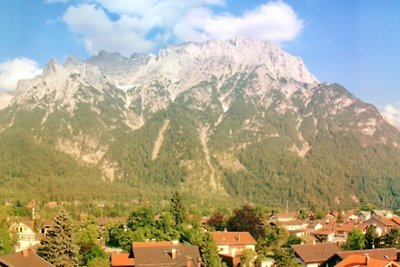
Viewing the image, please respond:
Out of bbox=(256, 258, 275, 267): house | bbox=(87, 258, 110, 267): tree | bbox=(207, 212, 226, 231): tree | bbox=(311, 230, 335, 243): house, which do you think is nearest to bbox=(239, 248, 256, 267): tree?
bbox=(256, 258, 275, 267): house

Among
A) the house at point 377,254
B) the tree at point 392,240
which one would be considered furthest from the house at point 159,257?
the tree at point 392,240

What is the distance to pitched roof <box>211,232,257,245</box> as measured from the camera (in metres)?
78.1

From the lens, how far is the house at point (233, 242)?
7688cm

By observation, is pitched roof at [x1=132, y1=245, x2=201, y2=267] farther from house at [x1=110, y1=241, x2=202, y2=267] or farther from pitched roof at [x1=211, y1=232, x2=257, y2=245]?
pitched roof at [x1=211, y1=232, x2=257, y2=245]

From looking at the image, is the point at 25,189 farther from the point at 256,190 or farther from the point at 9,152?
the point at 256,190

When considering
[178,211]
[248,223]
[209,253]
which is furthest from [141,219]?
[209,253]

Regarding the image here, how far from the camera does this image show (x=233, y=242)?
256 feet

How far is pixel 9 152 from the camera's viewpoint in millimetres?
194500

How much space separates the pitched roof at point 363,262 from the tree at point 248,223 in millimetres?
29060

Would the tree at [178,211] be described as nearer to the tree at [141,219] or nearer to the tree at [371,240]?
the tree at [141,219]

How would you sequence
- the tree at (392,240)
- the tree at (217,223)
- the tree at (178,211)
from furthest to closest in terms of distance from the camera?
the tree at (217,223)
the tree at (178,211)
the tree at (392,240)

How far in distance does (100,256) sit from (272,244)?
3146 cm

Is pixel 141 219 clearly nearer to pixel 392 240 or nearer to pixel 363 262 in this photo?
pixel 392 240

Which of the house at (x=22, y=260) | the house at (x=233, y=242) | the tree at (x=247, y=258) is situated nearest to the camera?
the house at (x=22, y=260)
